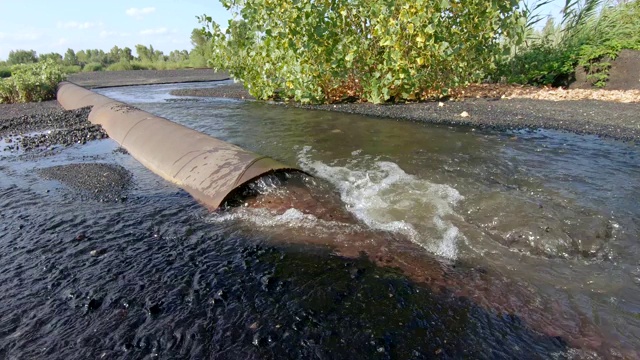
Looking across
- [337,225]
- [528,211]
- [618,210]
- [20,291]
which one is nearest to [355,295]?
[337,225]

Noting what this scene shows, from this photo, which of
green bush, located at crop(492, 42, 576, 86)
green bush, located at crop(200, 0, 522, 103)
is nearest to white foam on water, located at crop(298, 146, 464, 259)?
green bush, located at crop(200, 0, 522, 103)

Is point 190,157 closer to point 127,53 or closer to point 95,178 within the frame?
point 95,178

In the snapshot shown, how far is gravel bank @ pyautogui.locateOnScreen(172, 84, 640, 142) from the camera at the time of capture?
27.7 ft

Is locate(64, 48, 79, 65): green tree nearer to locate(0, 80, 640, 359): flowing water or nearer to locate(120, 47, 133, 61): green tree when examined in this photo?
locate(120, 47, 133, 61): green tree

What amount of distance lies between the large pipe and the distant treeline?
99.2ft

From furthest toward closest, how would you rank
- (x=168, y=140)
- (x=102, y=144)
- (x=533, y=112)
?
1. (x=533, y=112)
2. (x=102, y=144)
3. (x=168, y=140)

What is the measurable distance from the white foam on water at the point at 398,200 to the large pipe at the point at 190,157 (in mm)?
1243

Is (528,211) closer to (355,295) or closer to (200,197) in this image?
(355,295)

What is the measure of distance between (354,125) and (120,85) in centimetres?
1873

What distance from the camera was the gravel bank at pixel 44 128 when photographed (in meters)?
9.25

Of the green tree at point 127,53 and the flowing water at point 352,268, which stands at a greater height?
the green tree at point 127,53

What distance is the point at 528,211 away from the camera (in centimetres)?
476

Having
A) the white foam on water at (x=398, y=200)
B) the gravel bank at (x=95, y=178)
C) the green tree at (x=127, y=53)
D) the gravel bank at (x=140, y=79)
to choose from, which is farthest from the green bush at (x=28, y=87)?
the green tree at (x=127, y=53)

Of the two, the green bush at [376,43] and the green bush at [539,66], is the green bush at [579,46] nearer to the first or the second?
the green bush at [539,66]
